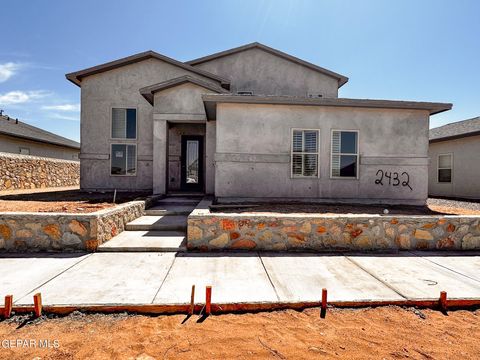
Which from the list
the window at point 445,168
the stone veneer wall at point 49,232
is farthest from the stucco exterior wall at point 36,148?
the window at point 445,168

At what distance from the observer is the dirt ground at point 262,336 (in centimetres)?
258

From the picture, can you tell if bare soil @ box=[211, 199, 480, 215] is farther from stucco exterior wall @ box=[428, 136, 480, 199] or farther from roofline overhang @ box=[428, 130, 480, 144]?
roofline overhang @ box=[428, 130, 480, 144]

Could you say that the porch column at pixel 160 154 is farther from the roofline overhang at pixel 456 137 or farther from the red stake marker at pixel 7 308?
the roofline overhang at pixel 456 137

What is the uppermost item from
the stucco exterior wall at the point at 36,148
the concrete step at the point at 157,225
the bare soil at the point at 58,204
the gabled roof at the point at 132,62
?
the gabled roof at the point at 132,62

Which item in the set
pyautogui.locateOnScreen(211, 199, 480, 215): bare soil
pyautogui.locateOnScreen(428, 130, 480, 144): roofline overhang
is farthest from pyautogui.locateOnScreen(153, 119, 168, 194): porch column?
A: pyautogui.locateOnScreen(428, 130, 480, 144): roofline overhang

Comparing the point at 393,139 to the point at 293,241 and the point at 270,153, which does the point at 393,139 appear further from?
the point at 293,241

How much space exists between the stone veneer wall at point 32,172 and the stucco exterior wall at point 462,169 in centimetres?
2703

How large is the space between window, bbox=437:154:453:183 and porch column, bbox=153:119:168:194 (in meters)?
18.1

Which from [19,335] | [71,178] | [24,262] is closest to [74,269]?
[24,262]

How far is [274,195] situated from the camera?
9.27m

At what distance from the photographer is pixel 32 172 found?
16344 mm

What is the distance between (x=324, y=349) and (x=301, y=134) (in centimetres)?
→ 766

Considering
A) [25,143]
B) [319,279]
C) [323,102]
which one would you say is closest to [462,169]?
[323,102]

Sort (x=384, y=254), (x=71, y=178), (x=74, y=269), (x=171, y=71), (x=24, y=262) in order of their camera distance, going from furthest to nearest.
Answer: (x=71, y=178) < (x=171, y=71) < (x=384, y=254) < (x=24, y=262) < (x=74, y=269)
